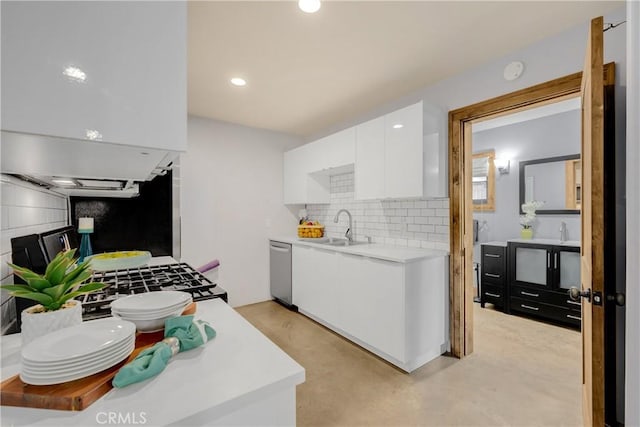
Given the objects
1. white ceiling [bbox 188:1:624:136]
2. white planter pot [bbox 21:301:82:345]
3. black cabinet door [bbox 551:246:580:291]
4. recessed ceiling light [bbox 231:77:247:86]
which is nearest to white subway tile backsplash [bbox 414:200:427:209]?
white ceiling [bbox 188:1:624:136]

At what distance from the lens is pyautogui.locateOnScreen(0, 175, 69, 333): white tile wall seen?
42.1 inches

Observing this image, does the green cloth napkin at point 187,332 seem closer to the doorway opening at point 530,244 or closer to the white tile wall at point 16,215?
the white tile wall at point 16,215

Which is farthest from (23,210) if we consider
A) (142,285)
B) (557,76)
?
(557,76)

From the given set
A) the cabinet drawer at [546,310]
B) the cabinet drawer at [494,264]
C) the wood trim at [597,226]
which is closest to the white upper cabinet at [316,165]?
the wood trim at [597,226]

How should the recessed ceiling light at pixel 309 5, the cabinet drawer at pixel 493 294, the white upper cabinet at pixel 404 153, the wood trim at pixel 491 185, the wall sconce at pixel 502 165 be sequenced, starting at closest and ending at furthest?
the recessed ceiling light at pixel 309 5, the white upper cabinet at pixel 404 153, the cabinet drawer at pixel 493 294, the wall sconce at pixel 502 165, the wood trim at pixel 491 185

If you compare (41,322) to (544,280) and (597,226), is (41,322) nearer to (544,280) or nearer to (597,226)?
(597,226)

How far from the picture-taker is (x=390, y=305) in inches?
91.1

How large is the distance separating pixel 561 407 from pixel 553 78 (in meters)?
2.16

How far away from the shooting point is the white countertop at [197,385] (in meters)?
0.58

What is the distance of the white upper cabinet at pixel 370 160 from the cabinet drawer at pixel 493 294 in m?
2.19

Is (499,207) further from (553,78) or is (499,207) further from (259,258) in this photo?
(259,258)

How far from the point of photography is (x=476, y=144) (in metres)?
4.46

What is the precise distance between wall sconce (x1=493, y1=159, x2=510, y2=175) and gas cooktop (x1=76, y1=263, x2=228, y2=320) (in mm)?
4208

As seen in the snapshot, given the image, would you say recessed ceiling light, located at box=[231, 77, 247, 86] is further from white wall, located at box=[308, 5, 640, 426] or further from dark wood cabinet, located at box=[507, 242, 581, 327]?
dark wood cabinet, located at box=[507, 242, 581, 327]
